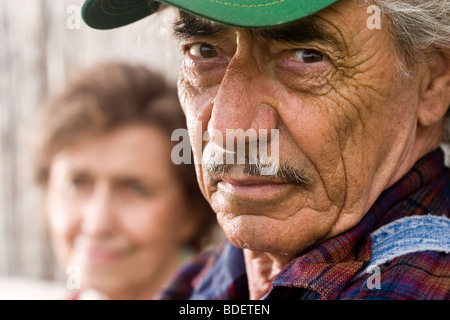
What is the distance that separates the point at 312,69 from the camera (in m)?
1.67

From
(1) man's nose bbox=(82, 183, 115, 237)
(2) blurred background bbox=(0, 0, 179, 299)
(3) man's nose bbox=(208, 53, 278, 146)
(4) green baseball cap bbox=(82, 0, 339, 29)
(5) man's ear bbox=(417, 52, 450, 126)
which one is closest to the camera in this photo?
(4) green baseball cap bbox=(82, 0, 339, 29)

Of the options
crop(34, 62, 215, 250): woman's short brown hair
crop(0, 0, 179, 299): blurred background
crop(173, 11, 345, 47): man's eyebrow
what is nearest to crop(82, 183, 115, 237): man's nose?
crop(34, 62, 215, 250): woman's short brown hair

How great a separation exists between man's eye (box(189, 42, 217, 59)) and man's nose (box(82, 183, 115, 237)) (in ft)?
5.30

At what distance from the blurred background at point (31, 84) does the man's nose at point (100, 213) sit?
0.83 metres

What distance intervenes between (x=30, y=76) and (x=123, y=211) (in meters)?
1.60

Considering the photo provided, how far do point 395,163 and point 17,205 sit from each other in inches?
138

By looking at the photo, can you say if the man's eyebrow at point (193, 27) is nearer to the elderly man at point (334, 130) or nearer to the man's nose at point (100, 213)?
the elderly man at point (334, 130)

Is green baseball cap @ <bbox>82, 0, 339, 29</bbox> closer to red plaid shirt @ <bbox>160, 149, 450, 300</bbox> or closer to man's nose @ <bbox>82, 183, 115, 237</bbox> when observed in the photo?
red plaid shirt @ <bbox>160, 149, 450, 300</bbox>

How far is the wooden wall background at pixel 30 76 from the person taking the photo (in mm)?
4059

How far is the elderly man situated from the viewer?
1.60m

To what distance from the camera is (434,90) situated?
1.80 m

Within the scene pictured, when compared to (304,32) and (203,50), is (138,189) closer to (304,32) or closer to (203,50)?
(203,50)

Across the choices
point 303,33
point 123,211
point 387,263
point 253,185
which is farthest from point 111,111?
point 387,263

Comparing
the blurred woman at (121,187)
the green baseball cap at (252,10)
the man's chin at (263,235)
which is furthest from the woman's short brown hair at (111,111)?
the green baseball cap at (252,10)
